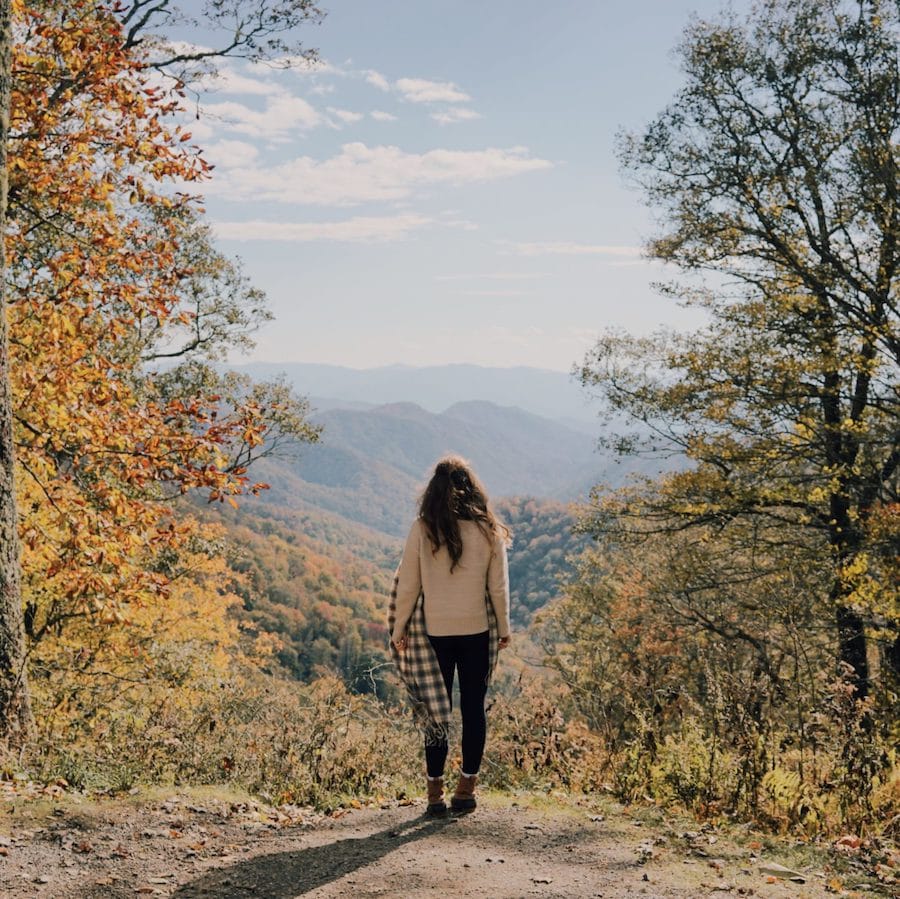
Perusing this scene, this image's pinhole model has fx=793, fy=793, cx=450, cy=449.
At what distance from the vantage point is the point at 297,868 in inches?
176

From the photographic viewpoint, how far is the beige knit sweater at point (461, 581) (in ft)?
16.5

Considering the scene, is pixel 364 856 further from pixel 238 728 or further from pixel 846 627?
pixel 846 627

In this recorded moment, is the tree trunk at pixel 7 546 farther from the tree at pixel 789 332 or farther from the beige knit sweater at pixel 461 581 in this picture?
the tree at pixel 789 332

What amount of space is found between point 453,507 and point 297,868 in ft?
7.39

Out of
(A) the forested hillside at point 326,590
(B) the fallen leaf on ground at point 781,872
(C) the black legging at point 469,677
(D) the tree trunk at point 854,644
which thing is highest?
(C) the black legging at point 469,677

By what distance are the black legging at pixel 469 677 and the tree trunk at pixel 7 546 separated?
3686 millimetres

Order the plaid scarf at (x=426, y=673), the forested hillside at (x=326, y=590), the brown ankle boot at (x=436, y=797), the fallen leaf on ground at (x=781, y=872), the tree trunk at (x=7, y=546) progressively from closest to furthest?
the fallen leaf on ground at (x=781, y=872) → the plaid scarf at (x=426, y=673) → the brown ankle boot at (x=436, y=797) → the tree trunk at (x=7, y=546) → the forested hillside at (x=326, y=590)

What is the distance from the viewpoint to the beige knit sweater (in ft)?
16.5

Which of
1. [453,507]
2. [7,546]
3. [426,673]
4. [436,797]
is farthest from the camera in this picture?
[7,546]

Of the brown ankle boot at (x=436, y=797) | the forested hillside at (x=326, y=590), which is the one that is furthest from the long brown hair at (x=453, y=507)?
the forested hillside at (x=326, y=590)

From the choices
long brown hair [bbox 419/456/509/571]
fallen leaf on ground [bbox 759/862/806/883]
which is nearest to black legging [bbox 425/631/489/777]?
long brown hair [bbox 419/456/509/571]

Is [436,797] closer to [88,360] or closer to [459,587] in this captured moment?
[459,587]

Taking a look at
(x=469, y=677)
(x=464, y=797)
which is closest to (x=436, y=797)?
(x=464, y=797)

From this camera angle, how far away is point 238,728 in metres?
7.02
